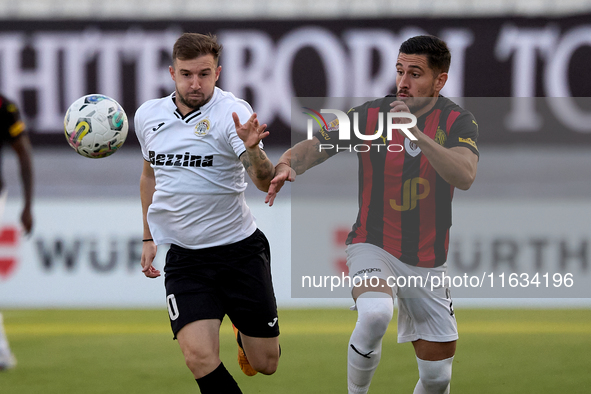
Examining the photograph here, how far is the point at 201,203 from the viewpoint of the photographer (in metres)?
3.47

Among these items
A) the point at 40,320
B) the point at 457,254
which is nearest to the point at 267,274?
the point at 457,254

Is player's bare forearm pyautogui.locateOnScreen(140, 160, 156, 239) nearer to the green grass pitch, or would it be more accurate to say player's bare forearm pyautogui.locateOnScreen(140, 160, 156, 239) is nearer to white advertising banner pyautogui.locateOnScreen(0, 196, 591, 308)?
the green grass pitch

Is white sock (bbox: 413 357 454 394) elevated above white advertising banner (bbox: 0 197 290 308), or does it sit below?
above

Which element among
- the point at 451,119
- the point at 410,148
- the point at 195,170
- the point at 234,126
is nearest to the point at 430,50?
the point at 451,119

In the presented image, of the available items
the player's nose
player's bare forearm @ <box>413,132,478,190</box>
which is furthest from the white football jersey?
player's bare forearm @ <box>413,132,478,190</box>

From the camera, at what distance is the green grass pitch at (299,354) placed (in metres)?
4.56

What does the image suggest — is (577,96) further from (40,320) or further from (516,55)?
(40,320)

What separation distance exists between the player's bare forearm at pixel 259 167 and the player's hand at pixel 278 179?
4cm

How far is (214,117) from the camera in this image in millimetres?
3457

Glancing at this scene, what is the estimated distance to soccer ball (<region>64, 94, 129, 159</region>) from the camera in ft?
12.2

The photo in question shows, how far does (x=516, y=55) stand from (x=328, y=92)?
6.32 ft

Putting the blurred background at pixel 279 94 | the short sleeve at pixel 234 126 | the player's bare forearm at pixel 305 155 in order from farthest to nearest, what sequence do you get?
1. the blurred background at pixel 279 94
2. the player's bare forearm at pixel 305 155
3. the short sleeve at pixel 234 126

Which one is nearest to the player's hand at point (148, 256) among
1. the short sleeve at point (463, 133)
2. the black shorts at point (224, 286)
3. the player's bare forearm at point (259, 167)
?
the black shorts at point (224, 286)

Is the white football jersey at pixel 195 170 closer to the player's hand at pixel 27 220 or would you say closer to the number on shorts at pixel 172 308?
the number on shorts at pixel 172 308
